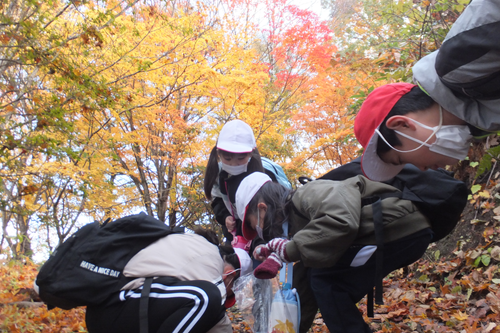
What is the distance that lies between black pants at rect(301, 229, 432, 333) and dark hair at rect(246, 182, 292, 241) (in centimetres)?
37

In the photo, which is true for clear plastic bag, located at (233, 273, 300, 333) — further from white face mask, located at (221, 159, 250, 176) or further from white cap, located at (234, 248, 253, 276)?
white face mask, located at (221, 159, 250, 176)

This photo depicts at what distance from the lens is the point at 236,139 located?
3293 millimetres

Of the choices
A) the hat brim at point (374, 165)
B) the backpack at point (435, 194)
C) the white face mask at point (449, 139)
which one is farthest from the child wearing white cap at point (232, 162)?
the white face mask at point (449, 139)

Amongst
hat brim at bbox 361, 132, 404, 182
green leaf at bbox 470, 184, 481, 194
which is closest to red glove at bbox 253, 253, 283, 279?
hat brim at bbox 361, 132, 404, 182

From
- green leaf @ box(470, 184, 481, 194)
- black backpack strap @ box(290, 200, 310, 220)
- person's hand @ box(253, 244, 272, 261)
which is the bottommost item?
green leaf @ box(470, 184, 481, 194)

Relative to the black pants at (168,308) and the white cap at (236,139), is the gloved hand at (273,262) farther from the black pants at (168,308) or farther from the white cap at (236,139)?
the white cap at (236,139)

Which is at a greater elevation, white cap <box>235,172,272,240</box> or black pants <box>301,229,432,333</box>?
white cap <box>235,172,272,240</box>

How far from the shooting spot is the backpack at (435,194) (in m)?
1.73

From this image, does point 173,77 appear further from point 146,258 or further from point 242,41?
point 146,258

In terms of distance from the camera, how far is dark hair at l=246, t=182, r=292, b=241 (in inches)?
88.7

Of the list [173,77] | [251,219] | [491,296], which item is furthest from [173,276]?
[173,77]

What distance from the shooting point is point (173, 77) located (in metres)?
7.36

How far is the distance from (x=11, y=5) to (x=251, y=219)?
415cm

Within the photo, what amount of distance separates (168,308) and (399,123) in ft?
4.44
